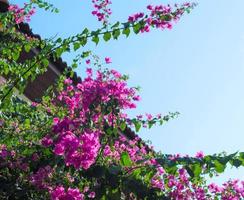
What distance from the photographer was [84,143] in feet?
10.9

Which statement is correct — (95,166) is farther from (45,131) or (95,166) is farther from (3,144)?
(3,144)

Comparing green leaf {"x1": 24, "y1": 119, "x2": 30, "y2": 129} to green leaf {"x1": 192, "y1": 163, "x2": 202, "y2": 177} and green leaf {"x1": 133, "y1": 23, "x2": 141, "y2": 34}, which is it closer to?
green leaf {"x1": 133, "y1": 23, "x2": 141, "y2": 34}

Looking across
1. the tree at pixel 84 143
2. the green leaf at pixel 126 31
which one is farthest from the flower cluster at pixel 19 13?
the green leaf at pixel 126 31

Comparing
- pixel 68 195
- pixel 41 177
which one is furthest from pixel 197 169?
pixel 41 177

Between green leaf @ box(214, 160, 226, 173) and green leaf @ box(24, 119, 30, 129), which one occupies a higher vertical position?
green leaf @ box(24, 119, 30, 129)

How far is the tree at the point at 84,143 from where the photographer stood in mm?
3305

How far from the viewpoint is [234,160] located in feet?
9.82

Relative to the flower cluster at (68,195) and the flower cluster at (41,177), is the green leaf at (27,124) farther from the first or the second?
the flower cluster at (68,195)

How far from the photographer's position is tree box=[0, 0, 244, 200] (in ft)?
10.8

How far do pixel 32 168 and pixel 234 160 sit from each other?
7.58 ft

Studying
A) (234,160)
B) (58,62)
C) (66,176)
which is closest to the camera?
(234,160)

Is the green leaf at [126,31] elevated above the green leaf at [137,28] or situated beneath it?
situated beneath

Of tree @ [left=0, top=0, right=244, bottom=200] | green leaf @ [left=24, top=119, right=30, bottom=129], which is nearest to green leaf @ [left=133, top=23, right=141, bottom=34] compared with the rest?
tree @ [left=0, top=0, right=244, bottom=200]

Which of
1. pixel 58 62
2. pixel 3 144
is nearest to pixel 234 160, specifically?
pixel 3 144
